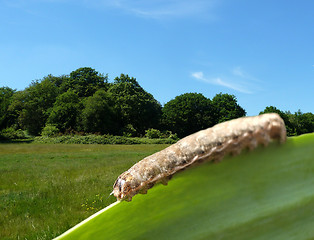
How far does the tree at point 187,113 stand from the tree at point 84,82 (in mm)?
15790

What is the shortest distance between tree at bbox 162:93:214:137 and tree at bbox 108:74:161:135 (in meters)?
2.75

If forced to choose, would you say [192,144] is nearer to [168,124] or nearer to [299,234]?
[299,234]

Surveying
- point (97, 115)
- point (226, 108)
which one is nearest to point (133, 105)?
point (97, 115)

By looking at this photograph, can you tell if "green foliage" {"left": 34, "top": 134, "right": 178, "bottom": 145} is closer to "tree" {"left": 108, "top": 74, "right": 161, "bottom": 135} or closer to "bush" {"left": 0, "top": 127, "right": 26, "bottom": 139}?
"bush" {"left": 0, "top": 127, "right": 26, "bottom": 139}

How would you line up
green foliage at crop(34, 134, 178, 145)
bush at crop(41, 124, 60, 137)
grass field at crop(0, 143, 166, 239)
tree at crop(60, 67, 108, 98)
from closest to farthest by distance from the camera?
grass field at crop(0, 143, 166, 239) → green foliage at crop(34, 134, 178, 145) → bush at crop(41, 124, 60, 137) → tree at crop(60, 67, 108, 98)

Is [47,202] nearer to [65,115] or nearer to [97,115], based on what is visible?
[97,115]

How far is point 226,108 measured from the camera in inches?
2030

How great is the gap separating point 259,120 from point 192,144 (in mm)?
143

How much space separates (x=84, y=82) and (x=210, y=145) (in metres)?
59.9

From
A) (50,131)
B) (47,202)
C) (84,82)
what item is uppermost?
(84,82)

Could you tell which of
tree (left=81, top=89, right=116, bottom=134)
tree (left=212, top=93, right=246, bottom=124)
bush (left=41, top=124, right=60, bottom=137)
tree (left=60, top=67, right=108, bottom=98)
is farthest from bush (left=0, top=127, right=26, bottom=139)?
tree (left=212, top=93, right=246, bottom=124)

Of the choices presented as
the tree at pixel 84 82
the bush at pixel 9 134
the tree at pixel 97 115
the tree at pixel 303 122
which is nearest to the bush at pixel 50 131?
the bush at pixel 9 134

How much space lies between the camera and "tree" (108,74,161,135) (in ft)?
165

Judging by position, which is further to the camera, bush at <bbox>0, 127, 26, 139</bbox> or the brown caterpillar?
bush at <bbox>0, 127, 26, 139</bbox>
